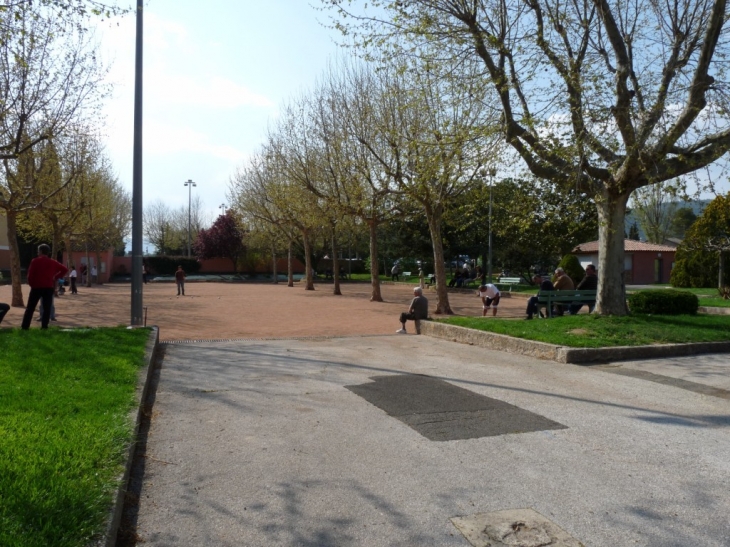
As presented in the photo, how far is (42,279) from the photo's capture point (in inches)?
459

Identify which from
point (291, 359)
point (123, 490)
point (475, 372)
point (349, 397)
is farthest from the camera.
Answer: point (291, 359)

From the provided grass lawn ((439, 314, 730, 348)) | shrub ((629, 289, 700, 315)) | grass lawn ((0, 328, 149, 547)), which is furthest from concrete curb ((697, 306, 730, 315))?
grass lawn ((0, 328, 149, 547))

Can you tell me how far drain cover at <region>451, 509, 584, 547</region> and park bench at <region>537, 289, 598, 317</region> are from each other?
11.1 m

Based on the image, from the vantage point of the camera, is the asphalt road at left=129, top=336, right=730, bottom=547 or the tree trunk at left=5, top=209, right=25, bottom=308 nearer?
the asphalt road at left=129, top=336, right=730, bottom=547

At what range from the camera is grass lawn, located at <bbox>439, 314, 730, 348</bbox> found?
10.4 metres

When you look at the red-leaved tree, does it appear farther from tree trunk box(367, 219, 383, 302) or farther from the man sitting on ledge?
the man sitting on ledge

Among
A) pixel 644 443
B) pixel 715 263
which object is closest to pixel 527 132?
pixel 644 443

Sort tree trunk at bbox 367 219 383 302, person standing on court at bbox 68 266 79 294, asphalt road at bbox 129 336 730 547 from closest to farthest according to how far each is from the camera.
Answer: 1. asphalt road at bbox 129 336 730 547
2. tree trunk at bbox 367 219 383 302
3. person standing on court at bbox 68 266 79 294

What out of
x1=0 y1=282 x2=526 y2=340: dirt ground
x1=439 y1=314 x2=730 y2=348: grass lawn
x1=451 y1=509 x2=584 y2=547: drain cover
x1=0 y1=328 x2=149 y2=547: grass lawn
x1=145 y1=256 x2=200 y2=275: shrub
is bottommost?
x1=451 y1=509 x2=584 y2=547: drain cover

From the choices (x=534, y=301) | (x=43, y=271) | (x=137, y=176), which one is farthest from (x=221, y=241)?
(x=43, y=271)

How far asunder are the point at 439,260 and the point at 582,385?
12.2 meters

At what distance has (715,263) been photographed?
28.7 m

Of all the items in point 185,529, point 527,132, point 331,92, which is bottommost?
point 185,529

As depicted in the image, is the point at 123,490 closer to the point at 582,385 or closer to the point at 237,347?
the point at 582,385
